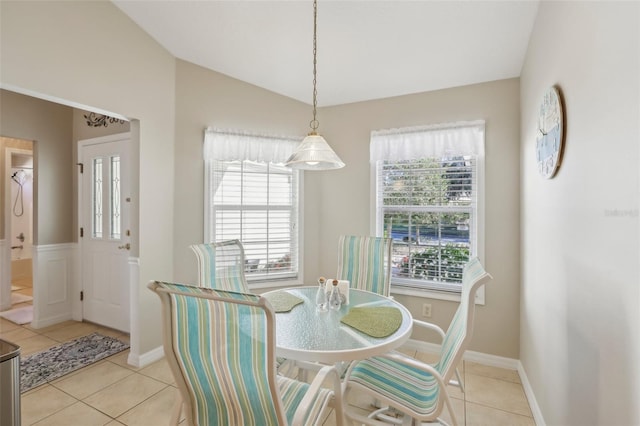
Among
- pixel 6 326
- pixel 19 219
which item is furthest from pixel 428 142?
pixel 19 219

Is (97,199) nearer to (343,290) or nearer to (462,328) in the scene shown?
(343,290)

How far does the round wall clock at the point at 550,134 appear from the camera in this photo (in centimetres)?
152

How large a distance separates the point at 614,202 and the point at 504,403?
1.80 metres

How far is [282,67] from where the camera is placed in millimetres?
2805

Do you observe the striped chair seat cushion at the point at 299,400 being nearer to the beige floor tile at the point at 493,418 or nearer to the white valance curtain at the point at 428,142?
the beige floor tile at the point at 493,418

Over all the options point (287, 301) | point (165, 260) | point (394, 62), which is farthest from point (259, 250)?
point (394, 62)

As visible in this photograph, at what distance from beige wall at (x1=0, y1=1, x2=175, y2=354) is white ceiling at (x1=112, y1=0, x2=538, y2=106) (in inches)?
9.8

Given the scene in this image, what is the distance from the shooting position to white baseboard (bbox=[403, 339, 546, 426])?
1.95 m

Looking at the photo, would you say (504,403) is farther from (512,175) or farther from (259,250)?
→ (259,250)

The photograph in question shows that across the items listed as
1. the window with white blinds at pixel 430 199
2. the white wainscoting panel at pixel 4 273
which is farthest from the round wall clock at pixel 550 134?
the white wainscoting panel at pixel 4 273

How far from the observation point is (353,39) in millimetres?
2340

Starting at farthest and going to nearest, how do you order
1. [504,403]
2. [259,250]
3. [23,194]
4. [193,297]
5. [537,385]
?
[23,194] → [259,250] → [504,403] → [537,385] → [193,297]

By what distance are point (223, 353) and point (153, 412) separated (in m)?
1.55

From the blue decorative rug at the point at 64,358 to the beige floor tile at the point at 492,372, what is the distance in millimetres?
3203
